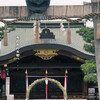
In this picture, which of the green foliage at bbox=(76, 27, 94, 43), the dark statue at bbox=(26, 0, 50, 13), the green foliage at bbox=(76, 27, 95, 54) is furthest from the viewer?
the green foliage at bbox=(76, 27, 94, 43)

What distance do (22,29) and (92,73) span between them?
1385 centimetres

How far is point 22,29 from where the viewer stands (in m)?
35.2

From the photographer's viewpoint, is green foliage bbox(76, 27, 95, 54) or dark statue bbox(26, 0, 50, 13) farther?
green foliage bbox(76, 27, 95, 54)

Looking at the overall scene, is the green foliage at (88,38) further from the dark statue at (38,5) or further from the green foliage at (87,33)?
the dark statue at (38,5)

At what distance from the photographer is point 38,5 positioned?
68.0 feet

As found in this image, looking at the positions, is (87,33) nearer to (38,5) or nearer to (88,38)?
(88,38)

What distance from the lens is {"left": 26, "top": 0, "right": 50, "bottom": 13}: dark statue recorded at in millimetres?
19609

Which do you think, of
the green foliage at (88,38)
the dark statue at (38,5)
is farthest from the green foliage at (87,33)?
the dark statue at (38,5)

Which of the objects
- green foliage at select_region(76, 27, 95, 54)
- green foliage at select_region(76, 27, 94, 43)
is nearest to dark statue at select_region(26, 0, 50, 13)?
green foliage at select_region(76, 27, 95, 54)

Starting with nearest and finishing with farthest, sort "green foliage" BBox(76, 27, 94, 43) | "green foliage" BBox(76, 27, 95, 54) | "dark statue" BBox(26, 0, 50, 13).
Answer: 1. "dark statue" BBox(26, 0, 50, 13)
2. "green foliage" BBox(76, 27, 95, 54)
3. "green foliage" BBox(76, 27, 94, 43)

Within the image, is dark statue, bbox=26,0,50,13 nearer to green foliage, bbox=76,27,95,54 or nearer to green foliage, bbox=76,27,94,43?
green foliage, bbox=76,27,95,54

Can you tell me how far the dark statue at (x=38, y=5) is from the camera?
19609 mm

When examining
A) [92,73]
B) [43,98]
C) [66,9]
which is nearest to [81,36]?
[43,98]

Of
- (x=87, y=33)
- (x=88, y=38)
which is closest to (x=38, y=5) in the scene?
(x=88, y=38)
